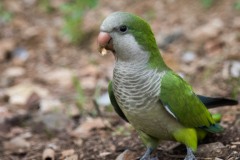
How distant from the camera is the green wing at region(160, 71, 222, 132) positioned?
11.0 ft

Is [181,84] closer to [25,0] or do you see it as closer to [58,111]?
[58,111]

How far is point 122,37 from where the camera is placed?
3275mm

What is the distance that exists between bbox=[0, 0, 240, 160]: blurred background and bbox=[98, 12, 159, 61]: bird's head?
0.83 metres

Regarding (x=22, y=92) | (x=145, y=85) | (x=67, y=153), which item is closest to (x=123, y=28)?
(x=145, y=85)

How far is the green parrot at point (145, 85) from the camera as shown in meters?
3.28

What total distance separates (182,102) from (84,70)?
3196 mm

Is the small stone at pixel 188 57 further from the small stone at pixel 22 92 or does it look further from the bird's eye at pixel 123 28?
the bird's eye at pixel 123 28

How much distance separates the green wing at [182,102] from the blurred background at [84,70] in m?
0.28

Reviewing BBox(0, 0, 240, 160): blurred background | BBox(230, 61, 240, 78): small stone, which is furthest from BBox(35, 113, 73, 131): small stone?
BBox(230, 61, 240, 78): small stone

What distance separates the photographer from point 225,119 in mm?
4391

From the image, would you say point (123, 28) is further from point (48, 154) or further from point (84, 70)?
point (84, 70)

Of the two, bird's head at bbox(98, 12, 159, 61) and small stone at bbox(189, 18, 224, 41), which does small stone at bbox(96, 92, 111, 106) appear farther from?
bird's head at bbox(98, 12, 159, 61)

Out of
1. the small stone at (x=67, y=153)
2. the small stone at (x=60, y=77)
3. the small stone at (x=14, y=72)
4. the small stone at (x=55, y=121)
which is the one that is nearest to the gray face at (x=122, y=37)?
the small stone at (x=67, y=153)

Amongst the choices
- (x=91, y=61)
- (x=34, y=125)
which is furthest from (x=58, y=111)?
(x=91, y=61)
